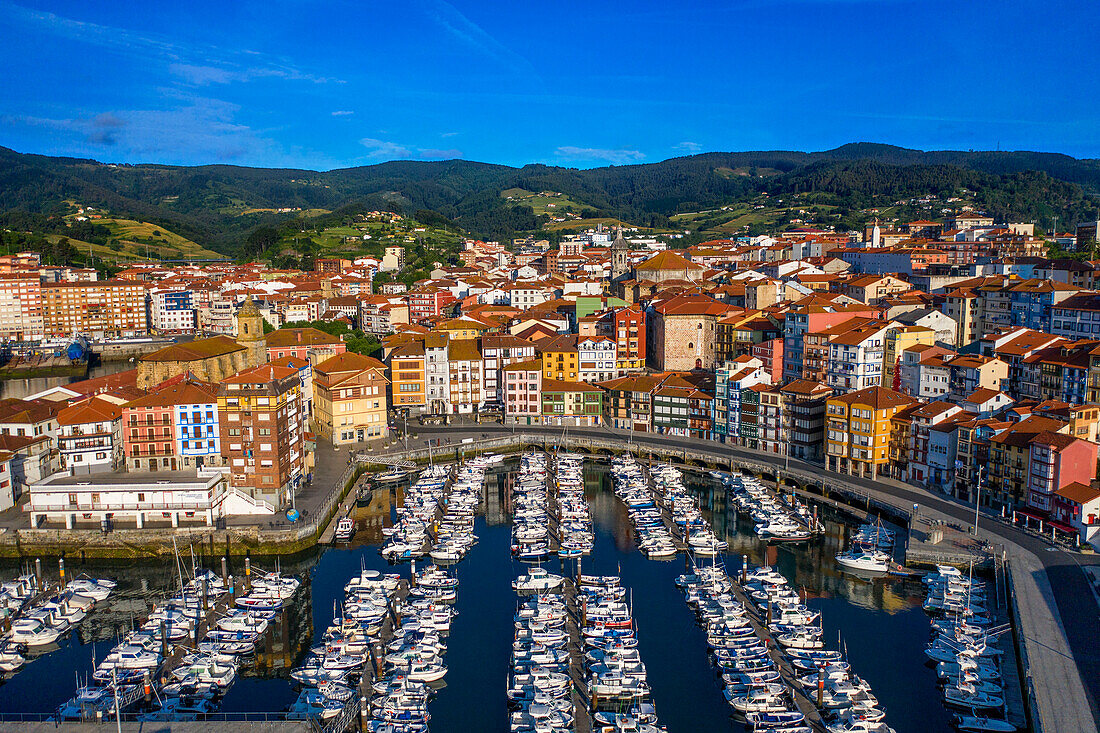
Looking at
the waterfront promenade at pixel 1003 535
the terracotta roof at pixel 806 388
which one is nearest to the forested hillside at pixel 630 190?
the terracotta roof at pixel 806 388

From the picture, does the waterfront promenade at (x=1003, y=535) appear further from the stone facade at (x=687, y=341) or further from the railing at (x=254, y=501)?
the stone facade at (x=687, y=341)

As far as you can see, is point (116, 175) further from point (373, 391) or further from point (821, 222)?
point (373, 391)

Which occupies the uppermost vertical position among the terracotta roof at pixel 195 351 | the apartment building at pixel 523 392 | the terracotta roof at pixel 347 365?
the terracotta roof at pixel 195 351

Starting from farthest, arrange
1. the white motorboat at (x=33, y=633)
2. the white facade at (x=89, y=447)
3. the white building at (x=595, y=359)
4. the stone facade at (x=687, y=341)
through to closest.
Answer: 1. the stone facade at (x=687, y=341)
2. the white building at (x=595, y=359)
3. the white facade at (x=89, y=447)
4. the white motorboat at (x=33, y=633)

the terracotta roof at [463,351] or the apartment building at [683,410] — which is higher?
the terracotta roof at [463,351]

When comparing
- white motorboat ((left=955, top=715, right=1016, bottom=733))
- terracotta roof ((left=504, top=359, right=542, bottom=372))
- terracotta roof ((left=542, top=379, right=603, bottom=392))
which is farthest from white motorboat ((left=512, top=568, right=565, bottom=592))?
terracotta roof ((left=504, top=359, right=542, bottom=372))

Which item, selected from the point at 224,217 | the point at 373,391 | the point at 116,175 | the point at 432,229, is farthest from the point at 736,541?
the point at 116,175
